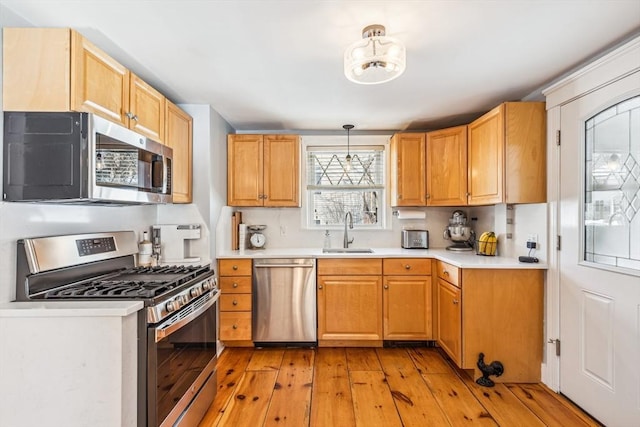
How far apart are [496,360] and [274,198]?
241 centimetres

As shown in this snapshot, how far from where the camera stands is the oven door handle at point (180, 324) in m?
1.50

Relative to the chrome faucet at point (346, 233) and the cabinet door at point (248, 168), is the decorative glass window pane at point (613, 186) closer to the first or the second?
the chrome faucet at point (346, 233)

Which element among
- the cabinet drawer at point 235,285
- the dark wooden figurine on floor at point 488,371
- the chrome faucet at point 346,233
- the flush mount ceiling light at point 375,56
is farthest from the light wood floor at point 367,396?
the flush mount ceiling light at point 375,56

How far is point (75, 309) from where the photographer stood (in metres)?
1.38

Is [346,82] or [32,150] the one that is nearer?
[32,150]

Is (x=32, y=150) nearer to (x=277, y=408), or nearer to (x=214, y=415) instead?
(x=214, y=415)

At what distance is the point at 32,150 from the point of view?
1.51m

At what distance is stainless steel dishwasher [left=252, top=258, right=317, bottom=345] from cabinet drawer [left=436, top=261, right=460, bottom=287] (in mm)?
1175

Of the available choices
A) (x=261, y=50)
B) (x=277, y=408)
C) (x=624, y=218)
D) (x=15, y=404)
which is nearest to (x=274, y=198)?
(x=261, y=50)

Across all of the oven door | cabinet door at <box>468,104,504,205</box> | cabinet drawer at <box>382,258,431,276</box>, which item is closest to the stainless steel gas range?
the oven door

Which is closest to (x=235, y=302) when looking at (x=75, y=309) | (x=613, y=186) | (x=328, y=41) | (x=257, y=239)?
(x=257, y=239)

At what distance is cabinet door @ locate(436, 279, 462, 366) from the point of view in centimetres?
252

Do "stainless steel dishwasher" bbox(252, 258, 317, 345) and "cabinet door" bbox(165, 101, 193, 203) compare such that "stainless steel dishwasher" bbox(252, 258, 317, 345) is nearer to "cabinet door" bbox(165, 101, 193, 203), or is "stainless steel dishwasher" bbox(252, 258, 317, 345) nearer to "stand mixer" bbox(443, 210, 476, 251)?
"cabinet door" bbox(165, 101, 193, 203)

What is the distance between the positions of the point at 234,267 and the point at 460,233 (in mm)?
2288
